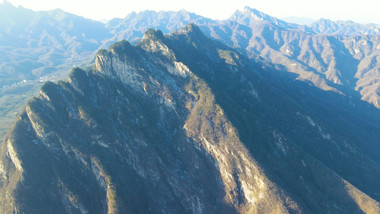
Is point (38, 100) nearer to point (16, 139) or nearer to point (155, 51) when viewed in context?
point (16, 139)

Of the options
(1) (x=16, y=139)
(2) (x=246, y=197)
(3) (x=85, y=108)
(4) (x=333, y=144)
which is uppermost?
(3) (x=85, y=108)

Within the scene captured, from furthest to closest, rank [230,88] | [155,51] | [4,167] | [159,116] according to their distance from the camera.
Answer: [230,88] → [155,51] → [159,116] → [4,167]

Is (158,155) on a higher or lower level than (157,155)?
lower

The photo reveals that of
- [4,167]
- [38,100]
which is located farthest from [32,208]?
[38,100]

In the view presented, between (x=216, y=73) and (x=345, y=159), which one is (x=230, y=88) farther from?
(x=345, y=159)

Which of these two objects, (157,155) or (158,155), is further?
(158,155)

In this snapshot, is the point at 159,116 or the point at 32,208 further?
the point at 159,116

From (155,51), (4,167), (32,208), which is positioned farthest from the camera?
(155,51)

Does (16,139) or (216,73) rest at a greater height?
(216,73)
